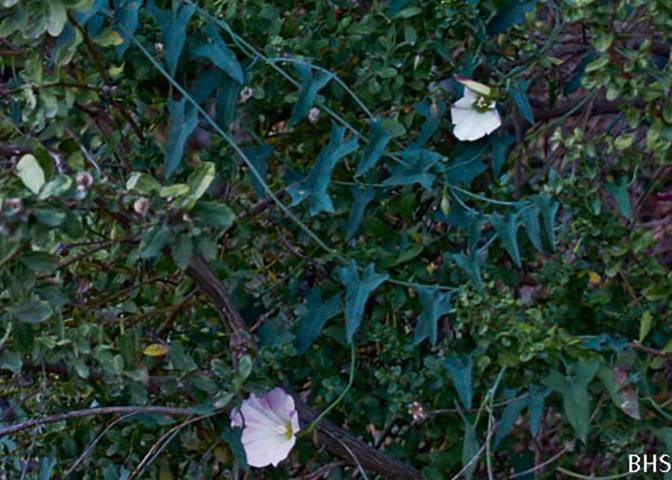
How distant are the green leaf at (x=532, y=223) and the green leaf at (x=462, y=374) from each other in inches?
6.1

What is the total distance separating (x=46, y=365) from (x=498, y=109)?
653 mm

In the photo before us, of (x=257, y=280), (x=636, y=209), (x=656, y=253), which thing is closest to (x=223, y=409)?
(x=257, y=280)

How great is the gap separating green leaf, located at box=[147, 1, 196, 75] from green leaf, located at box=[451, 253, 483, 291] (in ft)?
1.27

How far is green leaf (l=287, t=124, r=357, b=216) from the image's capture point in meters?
1.46

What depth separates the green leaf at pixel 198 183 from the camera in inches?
48.8

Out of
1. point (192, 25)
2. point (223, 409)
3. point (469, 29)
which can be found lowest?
A: point (223, 409)

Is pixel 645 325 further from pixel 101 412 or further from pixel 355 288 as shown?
pixel 101 412

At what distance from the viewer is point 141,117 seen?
5.38 ft

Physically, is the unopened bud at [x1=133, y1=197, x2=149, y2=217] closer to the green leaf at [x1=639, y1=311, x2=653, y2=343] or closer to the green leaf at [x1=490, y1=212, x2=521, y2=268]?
the green leaf at [x1=490, y1=212, x2=521, y2=268]

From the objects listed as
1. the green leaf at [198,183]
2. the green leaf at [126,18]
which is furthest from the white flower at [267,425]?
the green leaf at [126,18]

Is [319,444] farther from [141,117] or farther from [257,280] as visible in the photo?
[141,117]

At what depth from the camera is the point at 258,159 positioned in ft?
5.05

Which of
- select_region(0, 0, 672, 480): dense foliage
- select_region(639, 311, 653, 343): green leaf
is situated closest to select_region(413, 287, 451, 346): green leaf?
select_region(0, 0, 672, 480): dense foliage

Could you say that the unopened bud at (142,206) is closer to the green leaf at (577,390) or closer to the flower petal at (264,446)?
the flower petal at (264,446)
